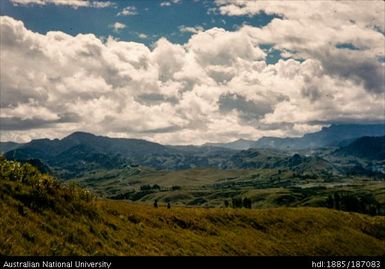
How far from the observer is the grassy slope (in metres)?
28.1

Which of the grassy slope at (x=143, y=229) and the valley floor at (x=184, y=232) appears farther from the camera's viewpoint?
the grassy slope at (x=143, y=229)

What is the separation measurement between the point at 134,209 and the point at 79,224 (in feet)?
46.1

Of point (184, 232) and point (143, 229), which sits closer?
point (143, 229)

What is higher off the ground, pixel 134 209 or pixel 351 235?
pixel 134 209

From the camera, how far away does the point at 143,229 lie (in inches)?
1580

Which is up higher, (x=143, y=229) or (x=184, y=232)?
(x=143, y=229)

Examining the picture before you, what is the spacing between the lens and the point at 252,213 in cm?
6234

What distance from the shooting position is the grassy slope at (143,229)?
28.1m

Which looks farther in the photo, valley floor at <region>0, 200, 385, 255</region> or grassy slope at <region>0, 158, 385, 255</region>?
grassy slope at <region>0, 158, 385, 255</region>
